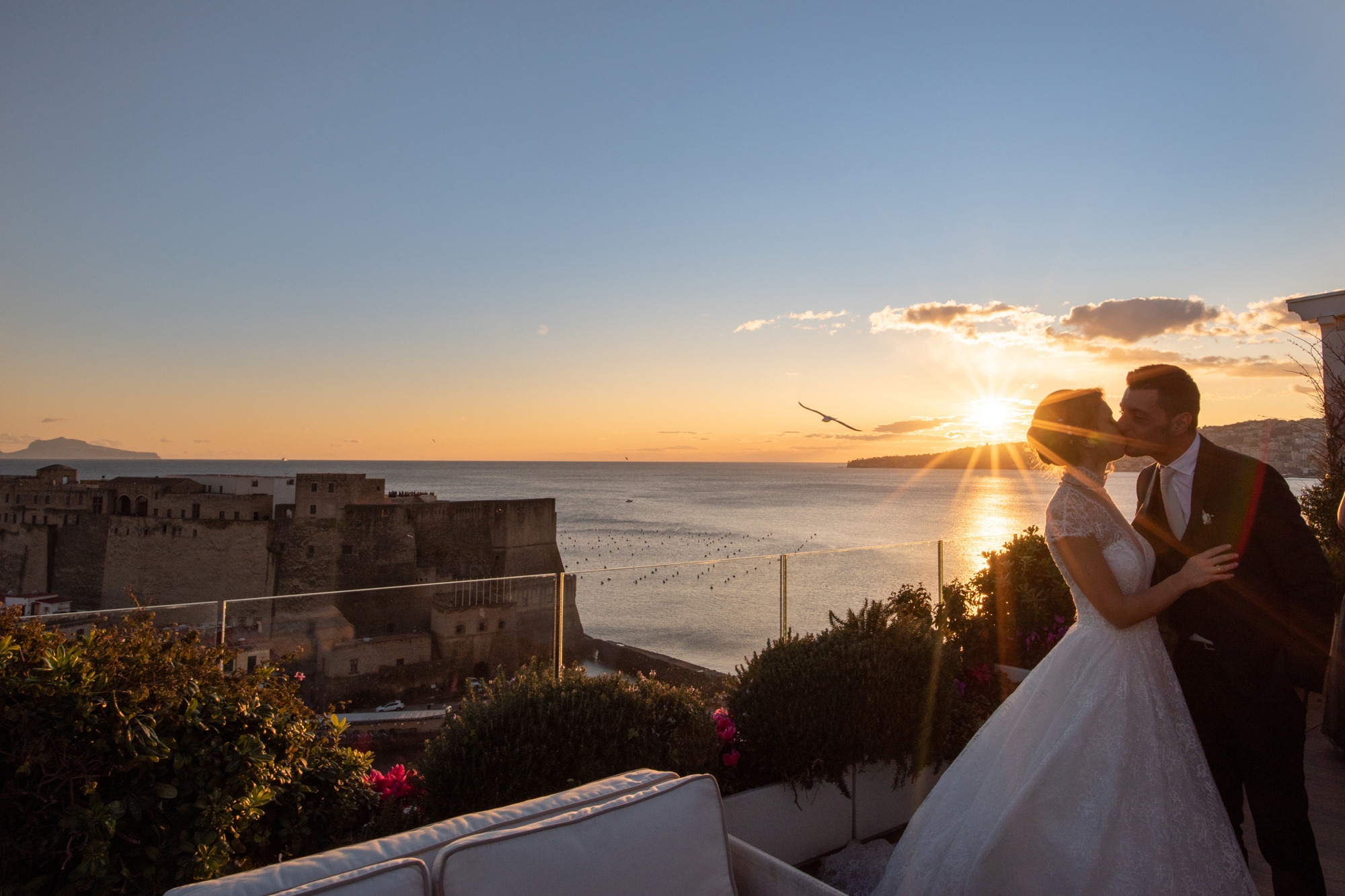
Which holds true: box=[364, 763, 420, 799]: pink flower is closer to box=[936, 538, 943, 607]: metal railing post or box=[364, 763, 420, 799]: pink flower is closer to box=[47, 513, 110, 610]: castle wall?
box=[936, 538, 943, 607]: metal railing post

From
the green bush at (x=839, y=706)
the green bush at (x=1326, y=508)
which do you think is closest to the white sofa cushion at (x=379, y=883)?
the green bush at (x=839, y=706)

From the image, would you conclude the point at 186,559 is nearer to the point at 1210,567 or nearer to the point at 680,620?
the point at 680,620

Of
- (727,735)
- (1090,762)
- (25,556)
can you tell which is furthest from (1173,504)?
(25,556)

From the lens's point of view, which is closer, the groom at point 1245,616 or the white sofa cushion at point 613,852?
the white sofa cushion at point 613,852

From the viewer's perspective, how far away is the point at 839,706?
10.7 ft

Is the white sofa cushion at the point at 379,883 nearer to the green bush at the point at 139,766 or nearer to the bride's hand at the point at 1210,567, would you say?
the green bush at the point at 139,766

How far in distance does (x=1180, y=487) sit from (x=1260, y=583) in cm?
40

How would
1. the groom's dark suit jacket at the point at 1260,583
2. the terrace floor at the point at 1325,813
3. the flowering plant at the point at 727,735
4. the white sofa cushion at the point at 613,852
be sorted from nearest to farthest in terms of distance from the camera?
the white sofa cushion at the point at 613,852 < the groom's dark suit jacket at the point at 1260,583 < the terrace floor at the point at 1325,813 < the flowering plant at the point at 727,735

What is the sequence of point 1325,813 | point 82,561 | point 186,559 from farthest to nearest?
point 82,561
point 186,559
point 1325,813

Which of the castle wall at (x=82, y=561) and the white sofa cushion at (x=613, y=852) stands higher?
the white sofa cushion at (x=613, y=852)

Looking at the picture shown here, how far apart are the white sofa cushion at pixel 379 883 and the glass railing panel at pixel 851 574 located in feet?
10.2

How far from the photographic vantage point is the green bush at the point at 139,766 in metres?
1.75

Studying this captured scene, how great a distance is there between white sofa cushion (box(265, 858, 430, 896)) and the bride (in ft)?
5.84

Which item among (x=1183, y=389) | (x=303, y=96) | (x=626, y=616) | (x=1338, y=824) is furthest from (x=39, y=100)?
(x=626, y=616)
